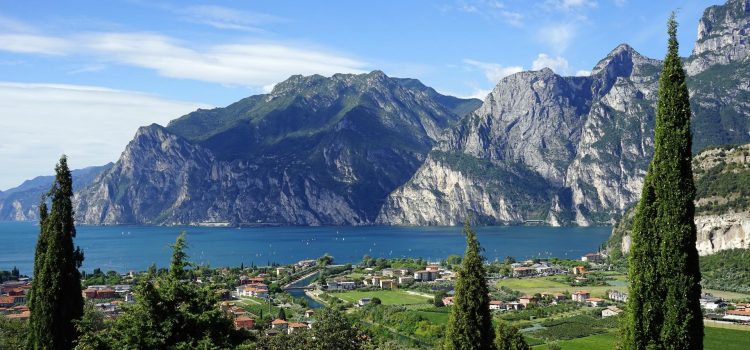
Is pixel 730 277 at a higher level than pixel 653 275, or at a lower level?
lower

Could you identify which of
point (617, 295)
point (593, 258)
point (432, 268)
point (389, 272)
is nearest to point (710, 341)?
point (617, 295)

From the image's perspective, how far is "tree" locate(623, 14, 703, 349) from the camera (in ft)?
38.7

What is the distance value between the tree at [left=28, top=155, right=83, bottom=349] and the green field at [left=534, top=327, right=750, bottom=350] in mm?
40493

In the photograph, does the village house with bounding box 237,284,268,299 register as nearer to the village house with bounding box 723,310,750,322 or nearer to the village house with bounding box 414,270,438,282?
the village house with bounding box 414,270,438,282

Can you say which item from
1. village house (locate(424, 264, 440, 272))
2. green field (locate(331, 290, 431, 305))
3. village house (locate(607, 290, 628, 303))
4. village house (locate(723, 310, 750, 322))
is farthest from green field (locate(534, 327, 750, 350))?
village house (locate(424, 264, 440, 272))

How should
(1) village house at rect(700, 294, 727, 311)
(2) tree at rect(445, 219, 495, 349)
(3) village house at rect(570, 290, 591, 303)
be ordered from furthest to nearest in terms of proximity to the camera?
1. (3) village house at rect(570, 290, 591, 303)
2. (1) village house at rect(700, 294, 727, 311)
3. (2) tree at rect(445, 219, 495, 349)

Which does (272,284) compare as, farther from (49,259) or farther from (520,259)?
(49,259)

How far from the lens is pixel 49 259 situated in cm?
1800

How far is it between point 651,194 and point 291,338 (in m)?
22.9

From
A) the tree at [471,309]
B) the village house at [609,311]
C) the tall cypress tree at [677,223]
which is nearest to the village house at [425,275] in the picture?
the village house at [609,311]

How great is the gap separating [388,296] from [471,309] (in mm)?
74992

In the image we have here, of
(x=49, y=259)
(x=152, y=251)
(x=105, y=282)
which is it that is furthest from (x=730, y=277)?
(x=152, y=251)

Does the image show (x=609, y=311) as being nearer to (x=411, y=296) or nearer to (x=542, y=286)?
(x=542, y=286)

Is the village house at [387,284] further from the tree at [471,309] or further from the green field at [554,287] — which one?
the tree at [471,309]
